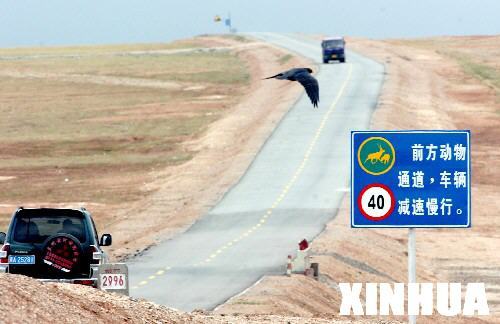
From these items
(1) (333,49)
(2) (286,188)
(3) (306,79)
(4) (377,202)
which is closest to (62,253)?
(4) (377,202)

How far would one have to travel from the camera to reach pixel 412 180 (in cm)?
2306

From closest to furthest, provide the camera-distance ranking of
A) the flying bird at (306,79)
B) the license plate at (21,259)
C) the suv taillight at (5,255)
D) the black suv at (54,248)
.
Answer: the black suv at (54,248)
the license plate at (21,259)
the suv taillight at (5,255)
the flying bird at (306,79)

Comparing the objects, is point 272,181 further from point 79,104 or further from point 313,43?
point 313,43

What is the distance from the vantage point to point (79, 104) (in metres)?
117

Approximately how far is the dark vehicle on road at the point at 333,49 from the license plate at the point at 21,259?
110043 mm

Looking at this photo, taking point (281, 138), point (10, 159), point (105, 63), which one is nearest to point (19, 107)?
point (10, 159)

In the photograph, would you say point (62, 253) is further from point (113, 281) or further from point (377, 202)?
point (377, 202)

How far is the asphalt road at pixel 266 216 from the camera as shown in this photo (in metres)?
38.5

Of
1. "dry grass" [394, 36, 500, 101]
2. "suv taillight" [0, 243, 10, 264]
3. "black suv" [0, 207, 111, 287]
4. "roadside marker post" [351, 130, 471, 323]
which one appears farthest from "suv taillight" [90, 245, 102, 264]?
"dry grass" [394, 36, 500, 101]

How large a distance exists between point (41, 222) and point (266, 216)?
102 feet

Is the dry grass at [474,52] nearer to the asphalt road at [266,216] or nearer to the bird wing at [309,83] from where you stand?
the asphalt road at [266,216]

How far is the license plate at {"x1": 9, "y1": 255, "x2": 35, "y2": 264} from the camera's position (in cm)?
2394

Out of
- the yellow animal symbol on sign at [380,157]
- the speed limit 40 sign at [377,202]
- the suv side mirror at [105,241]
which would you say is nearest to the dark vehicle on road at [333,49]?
the suv side mirror at [105,241]

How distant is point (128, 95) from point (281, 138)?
145ft
